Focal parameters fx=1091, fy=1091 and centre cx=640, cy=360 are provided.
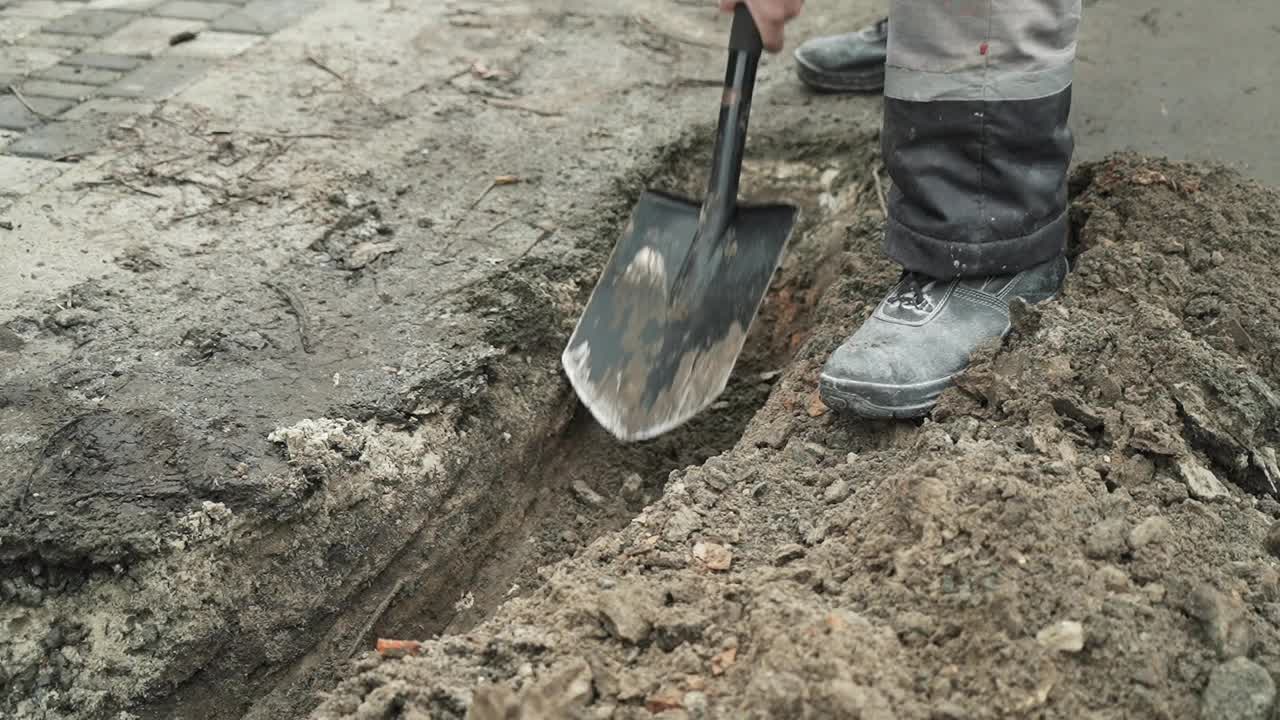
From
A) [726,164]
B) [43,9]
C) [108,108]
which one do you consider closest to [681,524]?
[726,164]

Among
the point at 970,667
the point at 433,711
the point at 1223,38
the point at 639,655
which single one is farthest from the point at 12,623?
the point at 1223,38

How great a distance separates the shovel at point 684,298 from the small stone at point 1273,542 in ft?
3.32

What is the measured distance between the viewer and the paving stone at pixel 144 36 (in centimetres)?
359

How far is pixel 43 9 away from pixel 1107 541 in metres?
3.92

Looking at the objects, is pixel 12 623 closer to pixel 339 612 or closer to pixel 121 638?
pixel 121 638

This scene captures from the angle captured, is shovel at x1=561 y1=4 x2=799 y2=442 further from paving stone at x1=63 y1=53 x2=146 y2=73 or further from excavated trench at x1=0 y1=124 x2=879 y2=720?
paving stone at x1=63 y1=53 x2=146 y2=73

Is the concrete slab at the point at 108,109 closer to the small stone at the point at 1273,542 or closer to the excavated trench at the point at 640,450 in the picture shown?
the excavated trench at the point at 640,450

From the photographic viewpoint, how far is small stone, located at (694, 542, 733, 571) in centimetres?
182

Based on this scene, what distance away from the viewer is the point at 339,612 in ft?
7.11

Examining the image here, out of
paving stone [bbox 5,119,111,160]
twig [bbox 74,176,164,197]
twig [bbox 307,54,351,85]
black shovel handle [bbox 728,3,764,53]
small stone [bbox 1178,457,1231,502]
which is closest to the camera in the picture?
small stone [bbox 1178,457,1231,502]

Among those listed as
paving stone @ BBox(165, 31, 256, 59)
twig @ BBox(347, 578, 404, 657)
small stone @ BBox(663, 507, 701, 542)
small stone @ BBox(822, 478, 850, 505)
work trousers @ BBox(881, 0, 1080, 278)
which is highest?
work trousers @ BBox(881, 0, 1080, 278)

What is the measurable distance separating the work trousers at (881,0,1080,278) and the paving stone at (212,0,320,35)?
95.6 inches

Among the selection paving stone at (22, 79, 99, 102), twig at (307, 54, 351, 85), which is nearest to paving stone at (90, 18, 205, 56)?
paving stone at (22, 79, 99, 102)

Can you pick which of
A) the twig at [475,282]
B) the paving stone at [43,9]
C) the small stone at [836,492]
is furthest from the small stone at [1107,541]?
the paving stone at [43,9]
